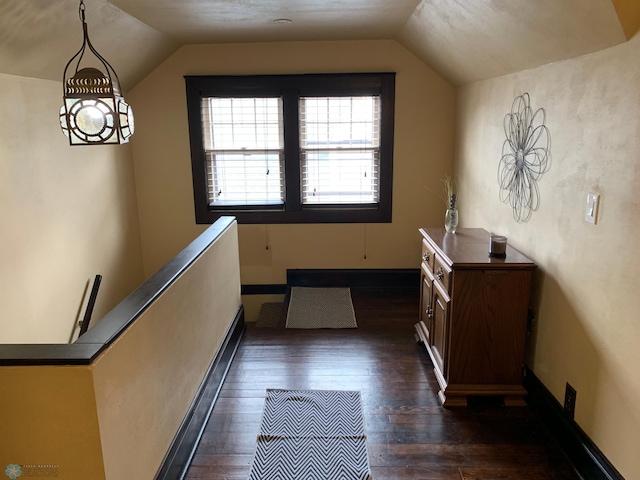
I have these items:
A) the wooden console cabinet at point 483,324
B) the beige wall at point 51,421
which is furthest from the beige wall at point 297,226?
the beige wall at point 51,421

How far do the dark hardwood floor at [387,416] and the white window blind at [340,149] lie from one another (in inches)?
58.9

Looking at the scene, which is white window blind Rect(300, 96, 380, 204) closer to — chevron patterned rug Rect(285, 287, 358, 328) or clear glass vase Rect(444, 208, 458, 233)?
chevron patterned rug Rect(285, 287, 358, 328)

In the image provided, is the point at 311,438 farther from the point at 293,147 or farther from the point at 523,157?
the point at 293,147

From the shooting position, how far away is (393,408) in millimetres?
2674

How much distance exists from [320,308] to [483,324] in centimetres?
189

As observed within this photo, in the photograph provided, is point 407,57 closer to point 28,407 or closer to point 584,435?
point 584,435

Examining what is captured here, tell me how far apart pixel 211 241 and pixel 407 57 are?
2691 millimetres

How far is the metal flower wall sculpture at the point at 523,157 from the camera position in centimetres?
256

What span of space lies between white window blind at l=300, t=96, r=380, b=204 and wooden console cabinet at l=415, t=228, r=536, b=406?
199cm

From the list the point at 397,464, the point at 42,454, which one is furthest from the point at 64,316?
the point at 397,464

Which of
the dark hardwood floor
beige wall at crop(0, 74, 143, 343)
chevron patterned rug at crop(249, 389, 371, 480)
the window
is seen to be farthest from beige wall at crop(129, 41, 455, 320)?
chevron patterned rug at crop(249, 389, 371, 480)

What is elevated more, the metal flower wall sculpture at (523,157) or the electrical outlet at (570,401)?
the metal flower wall sculpture at (523,157)

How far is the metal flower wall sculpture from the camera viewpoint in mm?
2559

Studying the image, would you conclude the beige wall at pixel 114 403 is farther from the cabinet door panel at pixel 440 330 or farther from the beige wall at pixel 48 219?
the cabinet door panel at pixel 440 330
